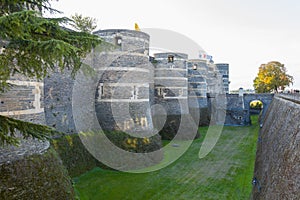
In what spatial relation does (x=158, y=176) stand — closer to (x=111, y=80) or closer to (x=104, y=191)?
(x=104, y=191)

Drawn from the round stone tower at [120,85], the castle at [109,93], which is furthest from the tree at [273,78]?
the round stone tower at [120,85]

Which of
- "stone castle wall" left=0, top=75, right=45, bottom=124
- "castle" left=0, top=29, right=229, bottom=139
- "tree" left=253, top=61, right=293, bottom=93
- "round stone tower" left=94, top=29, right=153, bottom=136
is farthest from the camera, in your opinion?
"tree" left=253, top=61, right=293, bottom=93

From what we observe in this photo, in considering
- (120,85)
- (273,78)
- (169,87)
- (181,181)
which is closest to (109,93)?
(120,85)

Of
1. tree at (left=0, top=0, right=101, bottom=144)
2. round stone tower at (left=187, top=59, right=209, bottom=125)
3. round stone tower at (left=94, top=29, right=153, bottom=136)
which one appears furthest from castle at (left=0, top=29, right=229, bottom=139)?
round stone tower at (left=187, top=59, right=209, bottom=125)

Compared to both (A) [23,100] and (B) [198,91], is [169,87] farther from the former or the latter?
(A) [23,100]

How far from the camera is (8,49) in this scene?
5453 mm

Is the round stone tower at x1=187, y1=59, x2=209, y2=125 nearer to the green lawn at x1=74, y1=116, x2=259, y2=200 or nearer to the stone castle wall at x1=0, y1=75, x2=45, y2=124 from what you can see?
the green lawn at x1=74, y1=116, x2=259, y2=200

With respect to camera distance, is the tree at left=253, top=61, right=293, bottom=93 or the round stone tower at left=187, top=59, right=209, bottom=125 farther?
the tree at left=253, top=61, right=293, bottom=93

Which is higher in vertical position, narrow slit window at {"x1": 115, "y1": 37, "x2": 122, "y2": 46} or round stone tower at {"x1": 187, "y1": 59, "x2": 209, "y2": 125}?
narrow slit window at {"x1": 115, "y1": 37, "x2": 122, "y2": 46}

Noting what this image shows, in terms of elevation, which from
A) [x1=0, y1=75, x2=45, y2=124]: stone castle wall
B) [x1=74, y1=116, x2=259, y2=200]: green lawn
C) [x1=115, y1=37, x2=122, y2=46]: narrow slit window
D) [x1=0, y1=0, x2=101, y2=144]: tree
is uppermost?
[x1=115, y1=37, x2=122, y2=46]: narrow slit window

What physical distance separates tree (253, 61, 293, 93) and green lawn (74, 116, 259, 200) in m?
36.3

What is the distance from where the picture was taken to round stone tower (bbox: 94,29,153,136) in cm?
1648

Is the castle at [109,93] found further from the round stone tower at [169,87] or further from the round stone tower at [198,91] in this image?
the round stone tower at [198,91]

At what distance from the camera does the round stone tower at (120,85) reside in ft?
54.1
